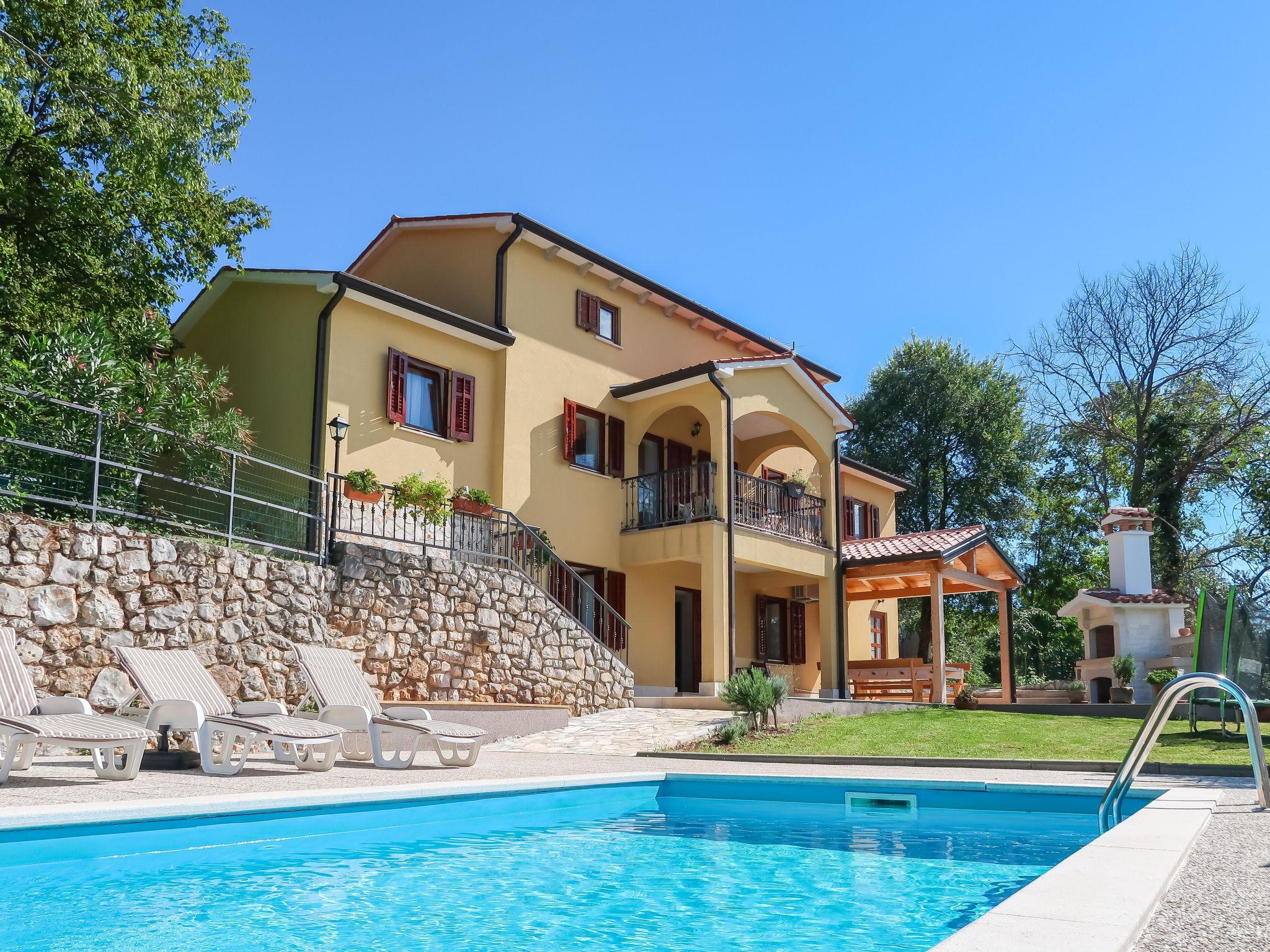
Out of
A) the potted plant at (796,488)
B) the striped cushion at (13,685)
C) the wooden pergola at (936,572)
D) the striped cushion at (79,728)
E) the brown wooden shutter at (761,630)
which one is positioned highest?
the potted plant at (796,488)

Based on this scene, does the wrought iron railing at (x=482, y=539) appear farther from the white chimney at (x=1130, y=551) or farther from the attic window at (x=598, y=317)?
the white chimney at (x=1130, y=551)

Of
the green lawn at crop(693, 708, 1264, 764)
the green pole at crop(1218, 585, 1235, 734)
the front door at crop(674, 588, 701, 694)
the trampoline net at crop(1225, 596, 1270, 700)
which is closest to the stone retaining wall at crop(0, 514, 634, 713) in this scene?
the green lawn at crop(693, 708, 1264, 764)

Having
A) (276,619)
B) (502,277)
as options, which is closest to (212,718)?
(276,619)

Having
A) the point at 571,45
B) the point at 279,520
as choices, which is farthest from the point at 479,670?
the point at 571,45

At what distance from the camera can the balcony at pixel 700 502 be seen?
60.3 feet

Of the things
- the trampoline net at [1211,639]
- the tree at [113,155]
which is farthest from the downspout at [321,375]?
the trampoline net at [1211,639]

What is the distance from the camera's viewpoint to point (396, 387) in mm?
15453

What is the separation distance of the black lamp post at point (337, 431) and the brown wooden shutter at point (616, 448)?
18.5 feet

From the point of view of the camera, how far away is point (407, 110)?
15.2 m

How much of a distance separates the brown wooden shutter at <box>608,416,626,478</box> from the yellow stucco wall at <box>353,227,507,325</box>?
312 centimetres

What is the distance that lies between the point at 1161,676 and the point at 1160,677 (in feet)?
0.19

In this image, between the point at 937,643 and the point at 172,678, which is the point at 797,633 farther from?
the point at 172,678

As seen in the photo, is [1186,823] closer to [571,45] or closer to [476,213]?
[571,45]

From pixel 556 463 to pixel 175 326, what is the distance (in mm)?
7041
